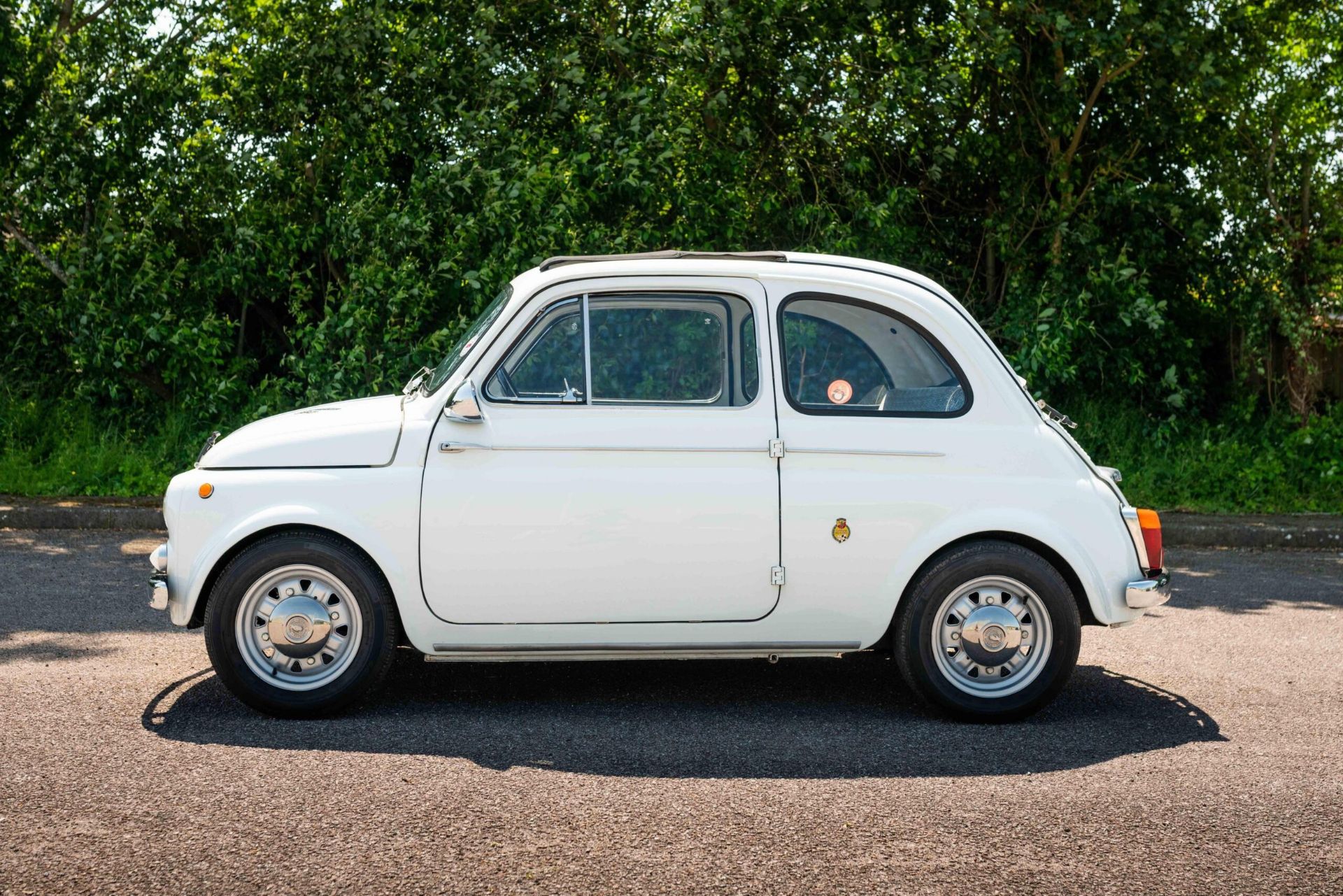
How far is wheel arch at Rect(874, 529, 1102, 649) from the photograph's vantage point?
5617 millimetres

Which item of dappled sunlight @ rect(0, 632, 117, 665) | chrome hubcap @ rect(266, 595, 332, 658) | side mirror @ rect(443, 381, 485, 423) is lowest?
dappled sunlight @ rect(0, 632, 117, 665)

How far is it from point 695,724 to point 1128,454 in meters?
8.52

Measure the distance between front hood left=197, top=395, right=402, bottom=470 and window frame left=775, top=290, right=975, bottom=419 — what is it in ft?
5.25

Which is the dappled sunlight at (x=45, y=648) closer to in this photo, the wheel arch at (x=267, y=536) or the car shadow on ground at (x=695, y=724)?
the car shadow on ground at (x=695, y=724)

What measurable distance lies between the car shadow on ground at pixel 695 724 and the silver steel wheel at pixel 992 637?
20cm

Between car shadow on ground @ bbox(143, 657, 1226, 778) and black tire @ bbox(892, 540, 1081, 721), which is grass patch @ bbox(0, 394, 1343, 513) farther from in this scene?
black tire @ bbox(892, 540, 1081, 721)

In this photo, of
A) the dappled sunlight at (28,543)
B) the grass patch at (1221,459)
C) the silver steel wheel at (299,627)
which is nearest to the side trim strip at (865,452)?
the silver steel wheel at (299,627)

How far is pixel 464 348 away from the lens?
5.79 m

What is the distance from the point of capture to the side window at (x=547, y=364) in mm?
5574

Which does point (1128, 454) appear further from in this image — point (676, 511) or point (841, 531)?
point (676, 511)

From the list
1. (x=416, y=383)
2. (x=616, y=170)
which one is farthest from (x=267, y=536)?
(x=616, y=170)

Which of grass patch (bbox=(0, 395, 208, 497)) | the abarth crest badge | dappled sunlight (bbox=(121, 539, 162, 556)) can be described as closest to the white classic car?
the abarth crest badge

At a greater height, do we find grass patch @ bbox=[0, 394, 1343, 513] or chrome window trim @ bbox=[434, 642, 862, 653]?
grass patch @ bbox=[0, 394, 1343, 513]

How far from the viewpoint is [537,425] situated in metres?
A: 5.52
